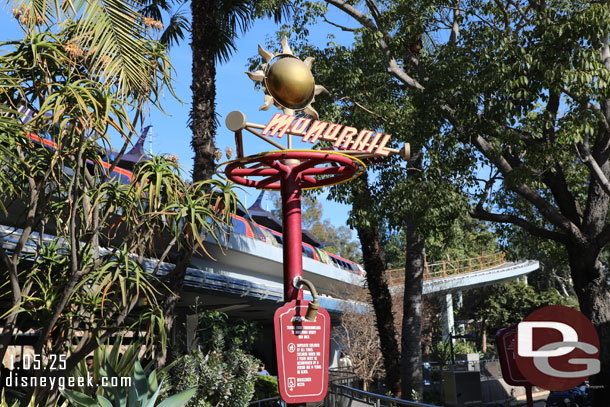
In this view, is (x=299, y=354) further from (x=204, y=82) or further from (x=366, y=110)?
(x=366, y=110)

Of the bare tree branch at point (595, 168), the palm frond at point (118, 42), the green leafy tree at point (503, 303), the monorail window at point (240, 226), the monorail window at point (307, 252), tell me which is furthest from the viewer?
the green leafy tree at point (503, 303)

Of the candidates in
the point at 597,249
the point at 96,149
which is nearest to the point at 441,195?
the point at 597,249

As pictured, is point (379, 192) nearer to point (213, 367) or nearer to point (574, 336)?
point (213, 367)

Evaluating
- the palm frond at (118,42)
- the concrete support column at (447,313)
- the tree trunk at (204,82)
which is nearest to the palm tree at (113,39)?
the palm frond at (118,42)

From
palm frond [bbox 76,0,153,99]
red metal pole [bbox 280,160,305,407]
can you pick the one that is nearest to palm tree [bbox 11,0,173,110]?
palm frond [bbox 76,0,153,99]

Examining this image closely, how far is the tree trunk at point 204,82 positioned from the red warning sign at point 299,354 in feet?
17.5

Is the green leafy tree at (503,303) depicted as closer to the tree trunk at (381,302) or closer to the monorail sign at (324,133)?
the tree trunk at (381,302)

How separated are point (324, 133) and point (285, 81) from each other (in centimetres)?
79

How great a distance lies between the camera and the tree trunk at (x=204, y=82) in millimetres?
11609

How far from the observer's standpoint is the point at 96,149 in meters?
7.50

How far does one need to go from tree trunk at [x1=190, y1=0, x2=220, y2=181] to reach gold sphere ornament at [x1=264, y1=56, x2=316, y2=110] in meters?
→ 4.32

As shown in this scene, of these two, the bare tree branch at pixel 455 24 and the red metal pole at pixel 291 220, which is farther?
the bare tree branch at pixel 455 24

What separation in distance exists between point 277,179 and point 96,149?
2.35 meters

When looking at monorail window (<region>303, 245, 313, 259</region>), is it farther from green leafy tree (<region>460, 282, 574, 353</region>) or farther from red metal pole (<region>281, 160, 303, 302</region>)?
red metal pole (<region>281, 160, 303, 302</region>)
